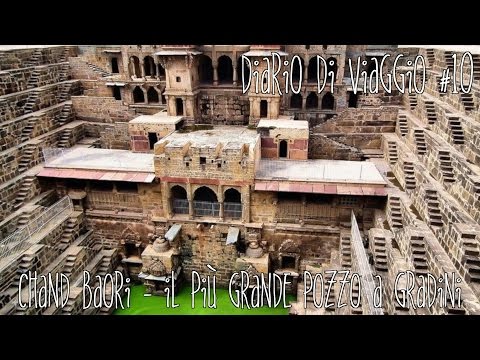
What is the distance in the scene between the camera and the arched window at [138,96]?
73.5 feet

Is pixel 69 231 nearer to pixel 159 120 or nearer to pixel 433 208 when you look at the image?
pixel 159 120

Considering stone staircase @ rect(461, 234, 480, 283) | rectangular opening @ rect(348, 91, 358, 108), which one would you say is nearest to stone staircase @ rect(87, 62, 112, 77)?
rectangular opening @ rect(348, 91, 358, 108)

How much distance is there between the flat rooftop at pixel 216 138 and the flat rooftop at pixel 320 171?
1461 mm

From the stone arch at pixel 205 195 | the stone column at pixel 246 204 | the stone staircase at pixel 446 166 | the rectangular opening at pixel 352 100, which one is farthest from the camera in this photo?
the rectangular opening at pixel 352 100

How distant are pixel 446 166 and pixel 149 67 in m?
16.7

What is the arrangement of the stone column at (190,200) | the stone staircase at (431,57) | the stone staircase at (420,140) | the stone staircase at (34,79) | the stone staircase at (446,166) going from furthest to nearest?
the stone staircase at (34,79) → the stone staircase at (431,57) → the stone column at (190,200) → the stone staircase at (420,140) → the stone staircase at (446,166)

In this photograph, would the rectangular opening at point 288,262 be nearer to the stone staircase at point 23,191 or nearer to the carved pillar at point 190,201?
the carved pillar at point 190,201

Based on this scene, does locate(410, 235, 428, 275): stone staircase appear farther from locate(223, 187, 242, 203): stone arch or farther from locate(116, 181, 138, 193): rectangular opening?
locate(116, 181, 138, 193): rectangular opening

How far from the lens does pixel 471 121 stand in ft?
41.5

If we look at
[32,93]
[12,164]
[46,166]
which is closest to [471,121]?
[46,166]

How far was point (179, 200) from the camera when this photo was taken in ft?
53.9

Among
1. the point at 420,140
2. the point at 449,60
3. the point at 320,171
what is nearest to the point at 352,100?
the point at 449,60

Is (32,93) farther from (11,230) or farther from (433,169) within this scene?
(433,169)

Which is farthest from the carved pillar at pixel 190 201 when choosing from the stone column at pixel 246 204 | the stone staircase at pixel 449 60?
the stone staircase at pixel 449 60
